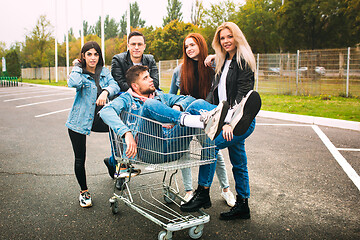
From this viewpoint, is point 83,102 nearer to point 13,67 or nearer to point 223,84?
point 223,84

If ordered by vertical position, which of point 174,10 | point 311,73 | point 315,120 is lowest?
point 315,120

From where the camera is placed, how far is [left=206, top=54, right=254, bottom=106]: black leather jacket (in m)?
3.09

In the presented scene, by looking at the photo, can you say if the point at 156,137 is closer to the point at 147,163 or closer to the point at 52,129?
the point at 147,163

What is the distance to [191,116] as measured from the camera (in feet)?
8.85

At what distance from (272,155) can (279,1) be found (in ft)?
98.6

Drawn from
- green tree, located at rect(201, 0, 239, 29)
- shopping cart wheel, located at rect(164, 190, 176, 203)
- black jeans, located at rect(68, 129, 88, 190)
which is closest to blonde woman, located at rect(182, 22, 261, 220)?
shopping cart wheel, located at rect(164, 190, 176, 203)

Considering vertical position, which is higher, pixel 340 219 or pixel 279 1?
pixel 279 1

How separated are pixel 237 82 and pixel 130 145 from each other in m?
1.24

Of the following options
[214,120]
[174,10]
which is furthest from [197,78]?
[174,10]

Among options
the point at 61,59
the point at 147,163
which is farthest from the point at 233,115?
the point at 61,59

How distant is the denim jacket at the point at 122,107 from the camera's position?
2.85 m

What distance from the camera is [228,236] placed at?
9.42 ft

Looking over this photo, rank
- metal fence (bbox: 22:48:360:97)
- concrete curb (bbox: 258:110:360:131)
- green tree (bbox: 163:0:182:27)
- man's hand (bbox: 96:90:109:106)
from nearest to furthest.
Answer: man's hand (bbox: 96:90:109:106) < concrete curb (bbox: 258:110:360:131) < metal fence (bbox: 22:48:360:97) < green tree (bbox: 163:0:182:27)

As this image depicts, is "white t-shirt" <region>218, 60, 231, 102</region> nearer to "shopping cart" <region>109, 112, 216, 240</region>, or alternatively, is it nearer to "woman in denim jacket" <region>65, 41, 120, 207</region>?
"shopping cart" <region>109, 112, 216, 240</region>
